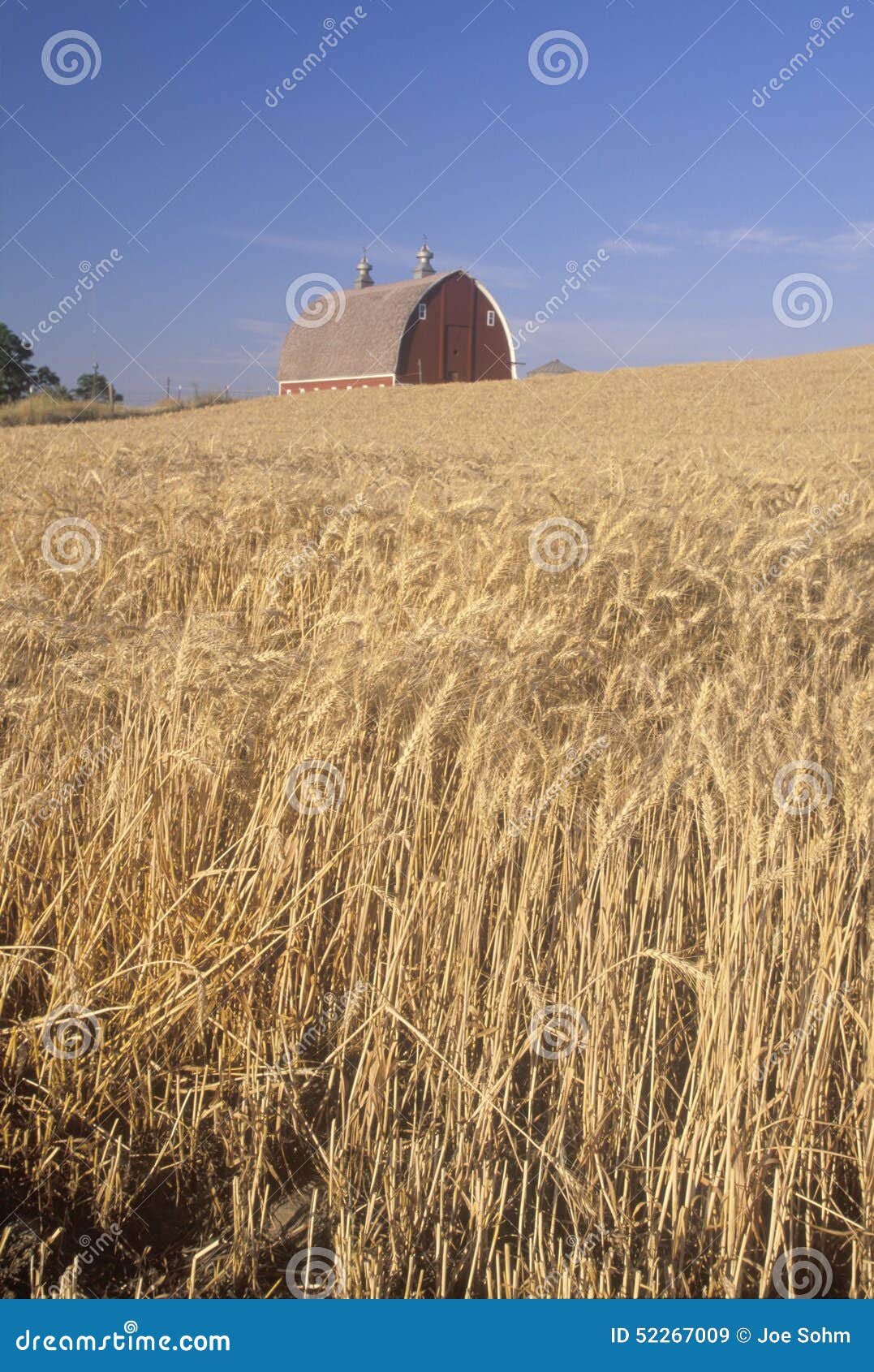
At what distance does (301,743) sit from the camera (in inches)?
75.7

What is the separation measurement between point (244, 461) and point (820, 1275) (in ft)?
16.5

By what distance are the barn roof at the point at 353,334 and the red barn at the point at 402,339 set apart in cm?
3

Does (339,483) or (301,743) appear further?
(339,483)

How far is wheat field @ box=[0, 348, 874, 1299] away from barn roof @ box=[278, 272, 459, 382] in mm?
35640

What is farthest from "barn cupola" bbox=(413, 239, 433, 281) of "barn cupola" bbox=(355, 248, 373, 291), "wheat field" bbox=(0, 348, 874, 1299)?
"wheat field" bbox=(0, 348, 874, 1299)

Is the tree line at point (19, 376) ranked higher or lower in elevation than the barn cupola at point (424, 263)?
lower

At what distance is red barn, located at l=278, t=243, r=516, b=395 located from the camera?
36.0 metres

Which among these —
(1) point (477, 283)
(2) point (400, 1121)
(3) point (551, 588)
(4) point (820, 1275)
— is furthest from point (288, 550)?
(1) point (477, 283)

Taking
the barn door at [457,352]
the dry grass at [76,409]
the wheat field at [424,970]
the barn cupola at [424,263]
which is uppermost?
the barn cupola at [424,263]

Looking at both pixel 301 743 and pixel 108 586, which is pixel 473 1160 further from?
pixel 108 586

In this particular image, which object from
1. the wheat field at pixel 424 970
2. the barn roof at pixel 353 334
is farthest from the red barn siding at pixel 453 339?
the wheat field at pixel 424 970

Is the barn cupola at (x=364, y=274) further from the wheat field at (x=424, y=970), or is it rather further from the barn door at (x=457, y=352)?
the wheat field at (x=424, y=970)

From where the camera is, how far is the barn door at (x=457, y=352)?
3731 centimetres

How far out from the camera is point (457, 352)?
123ft
